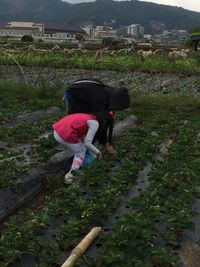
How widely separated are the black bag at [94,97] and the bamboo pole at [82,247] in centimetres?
237

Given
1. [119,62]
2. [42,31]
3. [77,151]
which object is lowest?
[42,31]

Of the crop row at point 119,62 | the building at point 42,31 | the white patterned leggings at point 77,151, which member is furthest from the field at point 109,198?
the building at point 42,31

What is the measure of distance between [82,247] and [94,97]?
124 inches

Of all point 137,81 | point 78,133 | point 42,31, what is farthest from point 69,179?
point 42,31

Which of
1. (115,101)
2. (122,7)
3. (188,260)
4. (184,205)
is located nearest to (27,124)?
(115,101)

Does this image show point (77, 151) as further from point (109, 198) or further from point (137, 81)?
point (137, 81)

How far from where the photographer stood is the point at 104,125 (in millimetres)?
5992

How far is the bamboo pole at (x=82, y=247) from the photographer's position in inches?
134

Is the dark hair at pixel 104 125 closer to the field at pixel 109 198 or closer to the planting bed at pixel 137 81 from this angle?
the field at pixel 109 198

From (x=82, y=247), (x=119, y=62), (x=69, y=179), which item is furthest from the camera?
(x=119, y=62)

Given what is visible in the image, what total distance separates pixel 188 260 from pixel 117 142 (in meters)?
3.87

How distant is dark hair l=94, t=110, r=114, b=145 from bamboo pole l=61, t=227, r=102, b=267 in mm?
2181

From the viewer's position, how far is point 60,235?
13.1 feet

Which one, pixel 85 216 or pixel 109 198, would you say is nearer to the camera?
pixel 85 216
